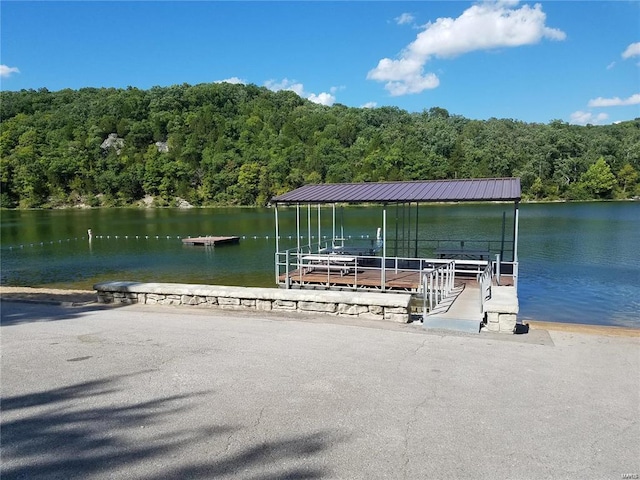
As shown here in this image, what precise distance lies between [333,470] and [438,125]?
108 meters

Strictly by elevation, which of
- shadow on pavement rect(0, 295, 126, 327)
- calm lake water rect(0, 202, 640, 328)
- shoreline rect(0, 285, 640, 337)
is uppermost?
shadow on pavement rect(0, 295, 126, 327)

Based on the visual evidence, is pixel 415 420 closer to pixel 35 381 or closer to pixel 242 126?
pixel 35 381

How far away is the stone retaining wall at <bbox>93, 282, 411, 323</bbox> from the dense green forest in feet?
256

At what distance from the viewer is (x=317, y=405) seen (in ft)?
15.0

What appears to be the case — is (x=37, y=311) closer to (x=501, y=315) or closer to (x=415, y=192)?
(x=501, y=315)

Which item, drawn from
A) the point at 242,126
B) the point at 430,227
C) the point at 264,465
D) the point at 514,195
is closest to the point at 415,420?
the point at 264,465

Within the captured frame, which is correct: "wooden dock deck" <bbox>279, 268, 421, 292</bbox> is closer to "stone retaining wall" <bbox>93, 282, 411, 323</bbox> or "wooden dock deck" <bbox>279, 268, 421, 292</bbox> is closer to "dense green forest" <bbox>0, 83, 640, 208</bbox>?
"stone retaining wall" <bbox>93, 282, 411, 323</bbox>

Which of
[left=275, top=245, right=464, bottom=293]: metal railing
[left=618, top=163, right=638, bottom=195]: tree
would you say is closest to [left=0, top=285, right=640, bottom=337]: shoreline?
[left=275, top=245, right=464, bottom=293]: metal railing

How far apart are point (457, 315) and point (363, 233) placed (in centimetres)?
2924

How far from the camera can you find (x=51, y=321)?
867cm

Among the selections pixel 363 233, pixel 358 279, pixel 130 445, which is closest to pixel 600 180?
pixel 363 233

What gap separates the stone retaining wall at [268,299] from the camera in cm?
860

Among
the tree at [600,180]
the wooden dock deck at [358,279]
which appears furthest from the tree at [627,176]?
the wooden dock deck at [358,279]

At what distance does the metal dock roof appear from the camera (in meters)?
12.0
